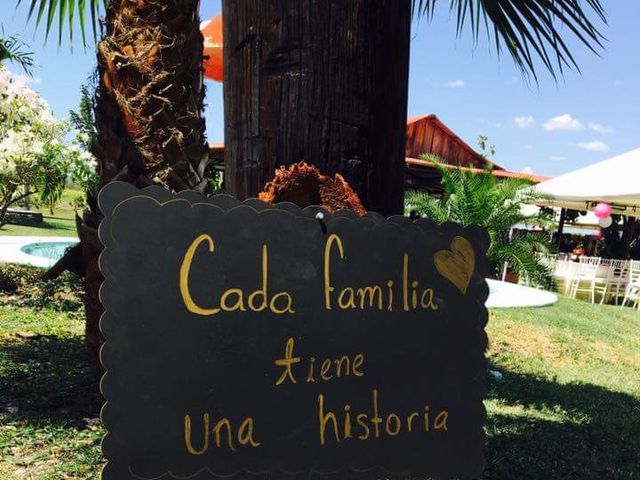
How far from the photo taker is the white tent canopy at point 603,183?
1065cm

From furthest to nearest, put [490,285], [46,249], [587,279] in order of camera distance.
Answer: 1. [46,249]
2. [587,279]
3. [490,285]

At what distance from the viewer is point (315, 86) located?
1402mm

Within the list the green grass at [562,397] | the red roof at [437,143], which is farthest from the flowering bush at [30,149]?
the red roof at [437,143]

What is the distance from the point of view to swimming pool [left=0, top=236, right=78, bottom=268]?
963cm

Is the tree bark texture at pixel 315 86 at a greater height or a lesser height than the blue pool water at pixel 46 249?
greater

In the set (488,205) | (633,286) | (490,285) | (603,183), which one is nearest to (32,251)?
(488,205)

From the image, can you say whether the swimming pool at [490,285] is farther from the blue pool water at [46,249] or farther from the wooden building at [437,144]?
the wooden building at [437,144]

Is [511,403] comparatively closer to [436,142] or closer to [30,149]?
[30,149]

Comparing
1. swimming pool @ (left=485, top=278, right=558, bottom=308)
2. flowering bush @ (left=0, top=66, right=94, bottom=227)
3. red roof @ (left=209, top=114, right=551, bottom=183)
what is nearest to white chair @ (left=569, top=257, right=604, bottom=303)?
swimming pool @ (left=485, top=278, right=558, bottom=308)

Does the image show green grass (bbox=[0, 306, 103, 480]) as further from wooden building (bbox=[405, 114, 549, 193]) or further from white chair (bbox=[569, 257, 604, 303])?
wooden building (bbox=[405, 114, 549, 193])

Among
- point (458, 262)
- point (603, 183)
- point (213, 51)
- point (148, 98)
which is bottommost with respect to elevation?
point (458, 262)

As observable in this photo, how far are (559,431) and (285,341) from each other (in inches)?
139

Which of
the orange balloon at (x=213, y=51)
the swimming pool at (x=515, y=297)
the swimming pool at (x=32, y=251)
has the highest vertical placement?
the orange balloon at (x=213, y=51)

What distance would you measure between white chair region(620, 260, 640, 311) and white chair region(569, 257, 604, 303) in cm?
48
